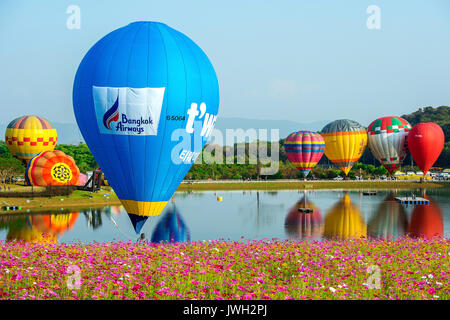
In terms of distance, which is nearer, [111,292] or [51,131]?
[111,292]

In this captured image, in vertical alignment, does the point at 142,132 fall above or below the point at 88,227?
above

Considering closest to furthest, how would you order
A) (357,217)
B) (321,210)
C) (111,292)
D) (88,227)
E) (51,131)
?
1. (111,292)
2. (88,227)
3. (357,217)
4. (321,210)
5. (51,131)

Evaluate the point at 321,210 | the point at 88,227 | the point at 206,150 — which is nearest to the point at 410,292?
the point at 88,227

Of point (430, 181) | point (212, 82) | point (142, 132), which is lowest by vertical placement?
point (430, 181)

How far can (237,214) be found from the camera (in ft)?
150

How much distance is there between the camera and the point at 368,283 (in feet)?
39.2

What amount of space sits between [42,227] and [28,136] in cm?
3737

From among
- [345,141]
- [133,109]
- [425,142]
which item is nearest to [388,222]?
[133,109]

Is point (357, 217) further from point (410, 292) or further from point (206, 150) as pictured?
point (206, 150)

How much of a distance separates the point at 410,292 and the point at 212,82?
14745 millimetres

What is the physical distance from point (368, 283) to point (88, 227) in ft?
92.1

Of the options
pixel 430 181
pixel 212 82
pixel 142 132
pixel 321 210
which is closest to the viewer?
pixel 142 132

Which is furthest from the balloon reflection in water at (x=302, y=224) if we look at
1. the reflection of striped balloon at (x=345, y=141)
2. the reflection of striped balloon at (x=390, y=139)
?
the reflection of striped balloon at (x=390, y=139)

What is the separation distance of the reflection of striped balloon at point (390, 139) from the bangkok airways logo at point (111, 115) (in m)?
66.8
